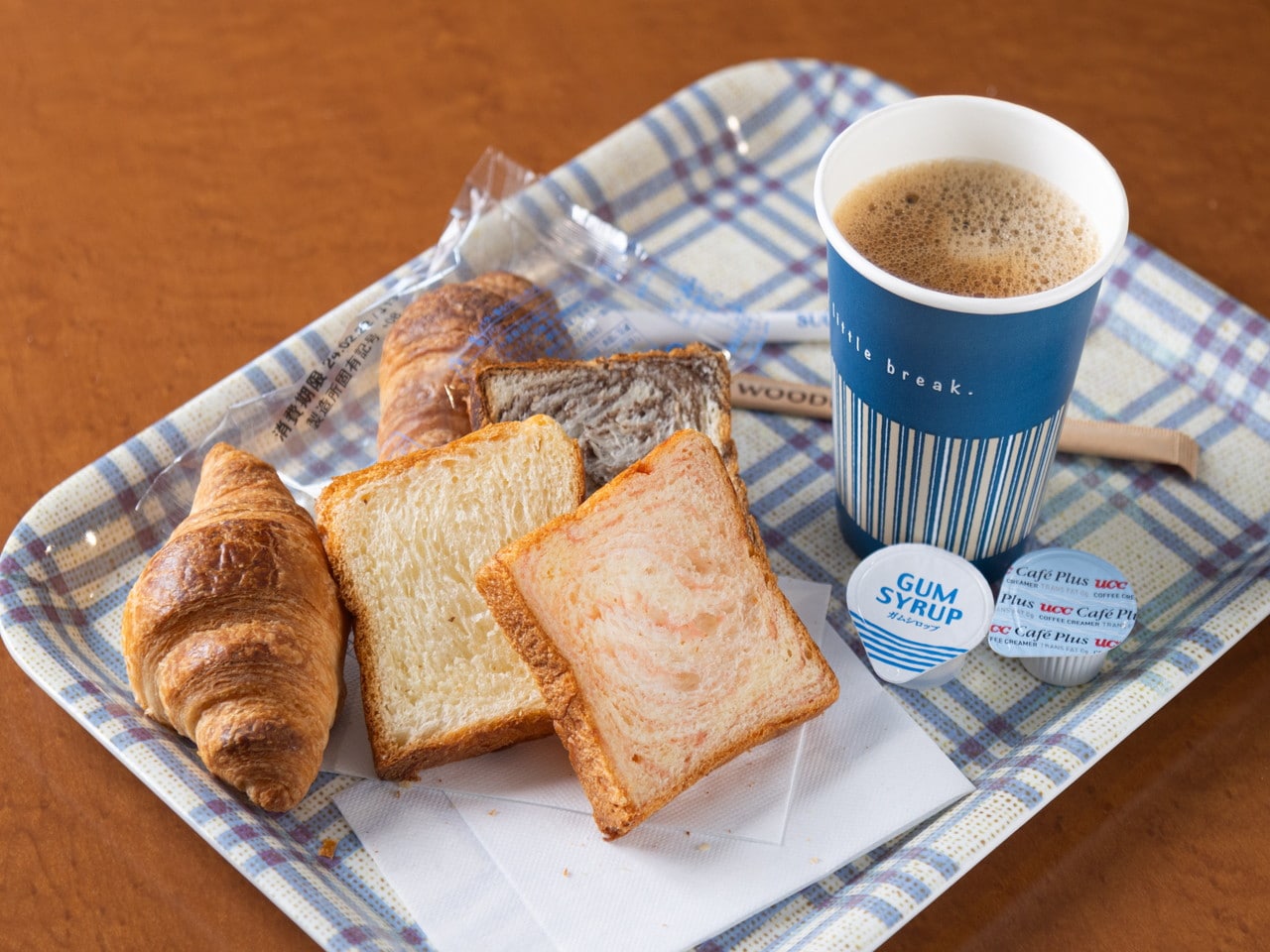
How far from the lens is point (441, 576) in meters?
1.68

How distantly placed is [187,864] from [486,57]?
5.84 ft

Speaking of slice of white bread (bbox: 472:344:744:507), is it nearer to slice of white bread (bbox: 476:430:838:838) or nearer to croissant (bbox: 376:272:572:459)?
croissant (bbox: 376:272:572:459)

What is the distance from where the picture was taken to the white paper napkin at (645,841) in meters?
1.50

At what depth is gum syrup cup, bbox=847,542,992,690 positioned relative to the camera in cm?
167

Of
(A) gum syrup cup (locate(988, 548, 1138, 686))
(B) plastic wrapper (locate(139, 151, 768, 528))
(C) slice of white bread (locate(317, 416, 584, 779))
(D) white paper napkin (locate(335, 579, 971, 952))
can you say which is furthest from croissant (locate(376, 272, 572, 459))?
(A) gum syrup cup (locate(988, 548, 1138, 686))

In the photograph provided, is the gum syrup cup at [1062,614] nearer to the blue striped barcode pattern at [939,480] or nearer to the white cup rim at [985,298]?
the blue striped barcode pattern at [939,480]

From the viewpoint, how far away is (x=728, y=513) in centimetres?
165

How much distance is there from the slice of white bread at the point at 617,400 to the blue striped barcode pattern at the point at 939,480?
18 cm

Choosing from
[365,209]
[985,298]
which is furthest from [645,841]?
[365,209]

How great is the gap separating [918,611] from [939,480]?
0.55 feet

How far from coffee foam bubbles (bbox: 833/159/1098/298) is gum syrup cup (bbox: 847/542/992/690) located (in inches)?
14.4

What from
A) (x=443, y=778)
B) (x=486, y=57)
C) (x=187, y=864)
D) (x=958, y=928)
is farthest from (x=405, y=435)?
(x=486, y=57)

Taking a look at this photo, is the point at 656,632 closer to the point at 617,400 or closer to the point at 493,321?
the point at 617,400

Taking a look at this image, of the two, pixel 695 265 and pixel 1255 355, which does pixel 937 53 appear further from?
pixel 1255 355
